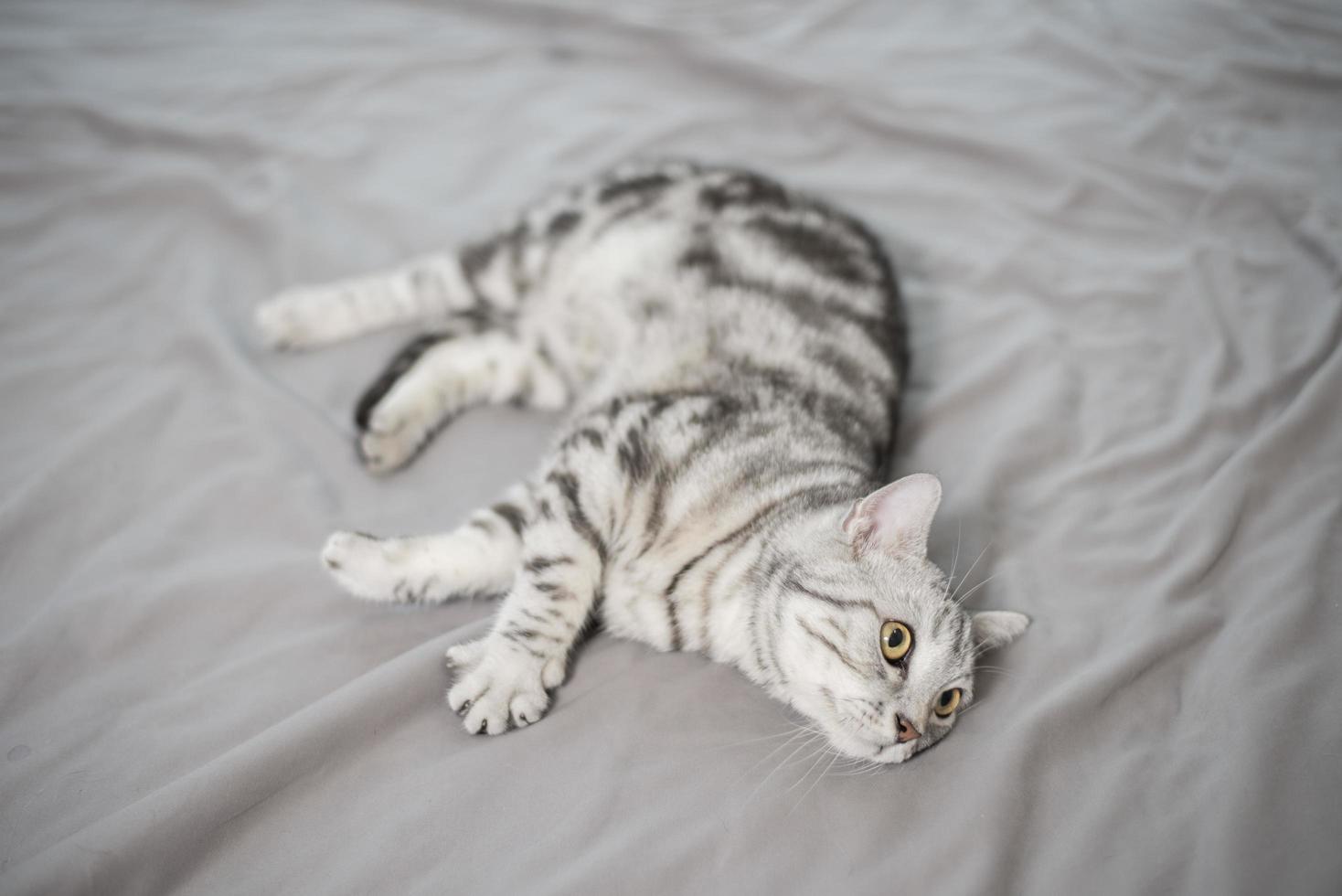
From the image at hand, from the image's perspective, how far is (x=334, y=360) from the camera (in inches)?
77.9

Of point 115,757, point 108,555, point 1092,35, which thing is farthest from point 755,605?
point 1092,35

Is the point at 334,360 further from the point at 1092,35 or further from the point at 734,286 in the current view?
the point at 1092,35

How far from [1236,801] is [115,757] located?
1.49 metres

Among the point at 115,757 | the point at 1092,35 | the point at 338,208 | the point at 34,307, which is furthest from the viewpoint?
the point at 1092,35

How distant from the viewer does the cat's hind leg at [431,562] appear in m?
1.46

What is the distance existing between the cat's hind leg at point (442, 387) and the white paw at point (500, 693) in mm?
567

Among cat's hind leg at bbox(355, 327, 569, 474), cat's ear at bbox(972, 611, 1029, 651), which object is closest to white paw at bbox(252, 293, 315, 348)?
cat's hind leg at bbox(355, 327, 569, 474)

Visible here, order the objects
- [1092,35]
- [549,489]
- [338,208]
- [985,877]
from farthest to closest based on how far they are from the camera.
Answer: [1092,35], [338,208], [549,489], [985,877]

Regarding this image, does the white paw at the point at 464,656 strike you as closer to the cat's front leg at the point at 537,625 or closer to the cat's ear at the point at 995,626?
the cat's front leg at the point at 537,625

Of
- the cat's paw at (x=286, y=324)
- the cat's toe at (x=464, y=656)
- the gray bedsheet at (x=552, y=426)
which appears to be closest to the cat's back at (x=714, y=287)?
the gray bedsheet at (x=552, y=426)

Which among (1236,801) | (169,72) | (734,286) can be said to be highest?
(169,72)

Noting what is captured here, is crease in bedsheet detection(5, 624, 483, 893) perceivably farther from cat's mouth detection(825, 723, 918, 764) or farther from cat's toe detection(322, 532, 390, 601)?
cat's mouth detection(825, 723, 918, 764)

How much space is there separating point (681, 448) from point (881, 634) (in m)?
0.48

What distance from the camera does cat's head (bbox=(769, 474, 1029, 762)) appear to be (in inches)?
49.6
